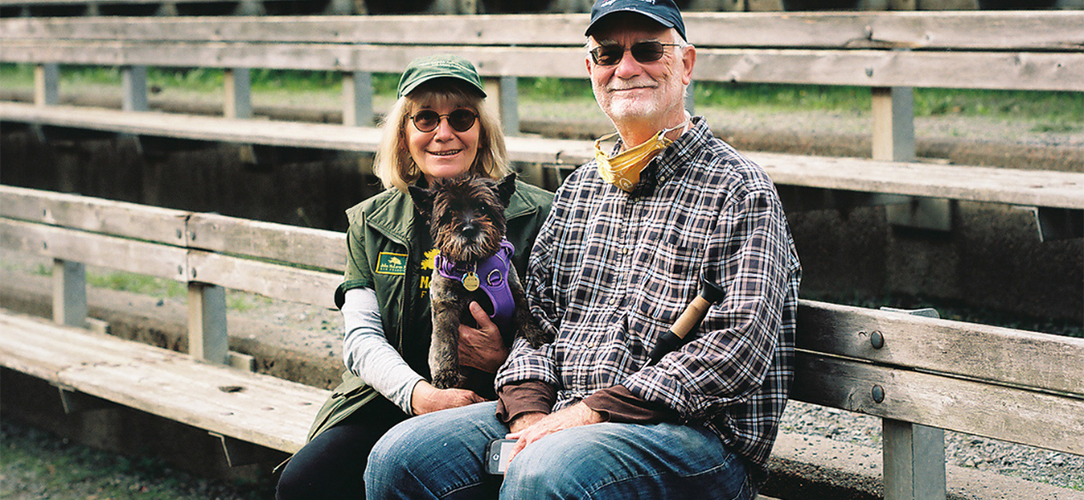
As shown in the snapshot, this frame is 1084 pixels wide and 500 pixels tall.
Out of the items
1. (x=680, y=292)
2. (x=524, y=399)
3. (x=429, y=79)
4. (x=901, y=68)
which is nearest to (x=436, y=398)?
(x=524, y=399)

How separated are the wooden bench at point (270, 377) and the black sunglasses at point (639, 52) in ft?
2.40

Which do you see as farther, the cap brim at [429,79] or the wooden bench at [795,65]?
the wooden bench at [795,65]

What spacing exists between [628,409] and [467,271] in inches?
24.6

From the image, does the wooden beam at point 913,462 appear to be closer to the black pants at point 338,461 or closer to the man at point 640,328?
the man at point 640,328

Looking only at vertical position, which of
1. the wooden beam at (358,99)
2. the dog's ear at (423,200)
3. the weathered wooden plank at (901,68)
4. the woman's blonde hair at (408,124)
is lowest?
the dog's ear at (423,200)

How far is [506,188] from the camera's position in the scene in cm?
290

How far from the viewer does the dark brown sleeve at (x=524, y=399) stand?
2.66 meters

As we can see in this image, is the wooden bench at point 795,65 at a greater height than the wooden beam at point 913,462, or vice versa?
the wooden bench at point 795,65

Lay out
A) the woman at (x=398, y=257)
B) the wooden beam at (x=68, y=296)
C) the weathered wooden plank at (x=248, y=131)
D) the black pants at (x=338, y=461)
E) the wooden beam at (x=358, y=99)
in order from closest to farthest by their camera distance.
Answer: the black pants at (x=338, y=461) → the woman at (x=398, y=257) → the weathered wooden plank at (x=248, y=131) → the wooden beam at (x=68, y=296) → the wooden beam at (x=358, y=99)

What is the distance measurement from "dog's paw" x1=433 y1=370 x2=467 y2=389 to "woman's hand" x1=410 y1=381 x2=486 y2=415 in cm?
1

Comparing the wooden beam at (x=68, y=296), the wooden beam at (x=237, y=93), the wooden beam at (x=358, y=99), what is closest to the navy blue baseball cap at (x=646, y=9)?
the wooden beam at (x=68, y=296)

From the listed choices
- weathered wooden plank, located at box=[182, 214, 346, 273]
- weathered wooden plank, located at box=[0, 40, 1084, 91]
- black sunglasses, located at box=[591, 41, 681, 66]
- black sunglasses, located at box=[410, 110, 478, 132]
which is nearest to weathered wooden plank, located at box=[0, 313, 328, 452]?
weathered wooden plank, located at box=[182, 214, 346, 273]

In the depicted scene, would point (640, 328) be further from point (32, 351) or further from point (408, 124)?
point (32, 351)

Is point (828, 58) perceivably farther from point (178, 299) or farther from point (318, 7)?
point (318, 7)
